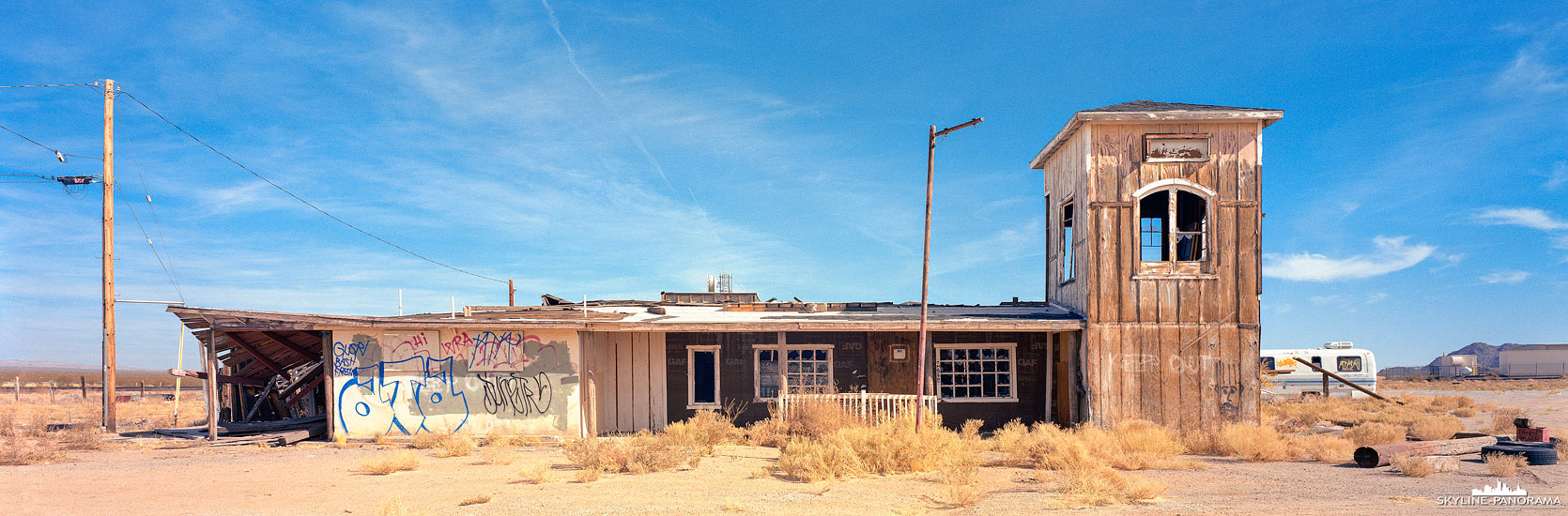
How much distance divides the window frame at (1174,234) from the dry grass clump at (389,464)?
11.4 meters

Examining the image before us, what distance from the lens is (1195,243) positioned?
14672mm

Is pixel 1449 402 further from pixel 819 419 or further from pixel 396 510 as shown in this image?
pixel 396 510

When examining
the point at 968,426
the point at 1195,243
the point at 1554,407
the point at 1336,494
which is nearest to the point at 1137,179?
the point at 1195,243

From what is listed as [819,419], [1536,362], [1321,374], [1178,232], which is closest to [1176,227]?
[1178,232]

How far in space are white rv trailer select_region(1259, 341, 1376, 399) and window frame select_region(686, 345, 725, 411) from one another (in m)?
17.2

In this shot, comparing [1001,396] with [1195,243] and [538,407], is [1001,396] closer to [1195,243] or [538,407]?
[1195,243]

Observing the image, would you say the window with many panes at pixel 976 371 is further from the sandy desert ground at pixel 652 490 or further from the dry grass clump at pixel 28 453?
the dry grass clump at pixel 28 453

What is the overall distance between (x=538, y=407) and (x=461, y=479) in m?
3.97

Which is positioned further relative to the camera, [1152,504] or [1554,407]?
[1554,407]

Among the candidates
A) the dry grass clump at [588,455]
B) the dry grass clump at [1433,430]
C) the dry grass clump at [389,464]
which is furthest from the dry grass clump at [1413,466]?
the dry grass clump at [389,464]

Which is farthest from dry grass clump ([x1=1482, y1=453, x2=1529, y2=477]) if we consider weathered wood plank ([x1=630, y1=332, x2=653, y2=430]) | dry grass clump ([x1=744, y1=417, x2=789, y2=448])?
weathered wood plank ([x1=630, y1=332, x2=653, y2=430])

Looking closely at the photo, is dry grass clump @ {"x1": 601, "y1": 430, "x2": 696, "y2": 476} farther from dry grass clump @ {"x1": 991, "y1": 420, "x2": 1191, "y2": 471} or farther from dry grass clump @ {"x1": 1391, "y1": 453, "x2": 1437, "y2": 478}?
dry grass clump @ {"x1": 1391, "y1": 453, "x2": 1437, "y2": 478}

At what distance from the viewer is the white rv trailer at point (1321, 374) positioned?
24.3 metres

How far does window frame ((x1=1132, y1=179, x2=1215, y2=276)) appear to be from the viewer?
13758 mm
